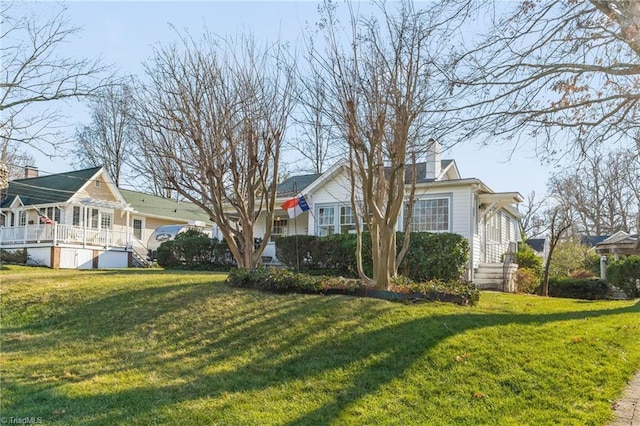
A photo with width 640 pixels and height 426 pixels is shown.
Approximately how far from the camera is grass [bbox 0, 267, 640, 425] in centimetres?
491

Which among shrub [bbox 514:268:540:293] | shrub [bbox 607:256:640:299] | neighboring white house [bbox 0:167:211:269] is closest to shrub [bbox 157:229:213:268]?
neighboring white house [bbox 0:167:211:269]

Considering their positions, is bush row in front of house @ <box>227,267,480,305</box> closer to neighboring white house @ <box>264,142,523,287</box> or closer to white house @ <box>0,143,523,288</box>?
white house @ <box>0,143,523,288</box>

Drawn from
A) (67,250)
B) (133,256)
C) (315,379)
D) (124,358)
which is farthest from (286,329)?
(133,256)

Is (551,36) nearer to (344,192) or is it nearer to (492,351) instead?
(492,351)

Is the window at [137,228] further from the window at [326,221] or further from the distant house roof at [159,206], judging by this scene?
the window at [326,221]

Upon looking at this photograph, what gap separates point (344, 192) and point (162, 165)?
327 inches

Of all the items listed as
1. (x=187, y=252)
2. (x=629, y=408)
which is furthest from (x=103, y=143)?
(x=629, y=408)

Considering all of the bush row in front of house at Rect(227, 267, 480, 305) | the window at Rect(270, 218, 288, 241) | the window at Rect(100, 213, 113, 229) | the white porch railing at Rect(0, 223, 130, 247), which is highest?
the window at Rect(100, 213, 113, 229)

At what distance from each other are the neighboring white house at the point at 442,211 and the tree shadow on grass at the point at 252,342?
7.33m

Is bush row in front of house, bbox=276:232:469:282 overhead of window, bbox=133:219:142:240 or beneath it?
beneath

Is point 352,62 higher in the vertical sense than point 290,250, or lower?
higher

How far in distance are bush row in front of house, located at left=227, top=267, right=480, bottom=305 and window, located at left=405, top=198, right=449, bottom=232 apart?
800 cm

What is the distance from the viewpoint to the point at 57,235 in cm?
2264

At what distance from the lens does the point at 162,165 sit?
13.2 meters
